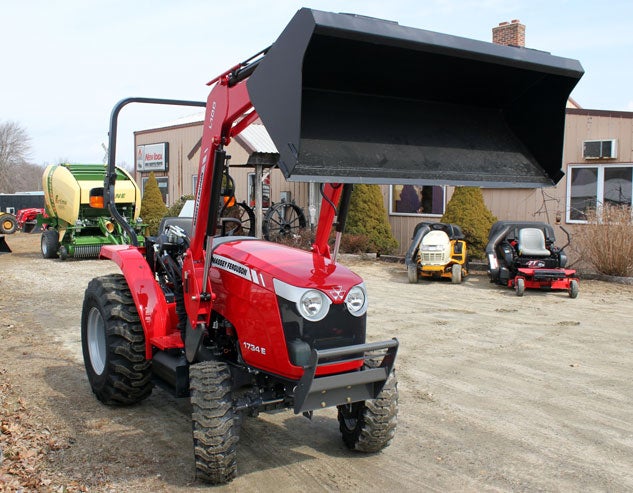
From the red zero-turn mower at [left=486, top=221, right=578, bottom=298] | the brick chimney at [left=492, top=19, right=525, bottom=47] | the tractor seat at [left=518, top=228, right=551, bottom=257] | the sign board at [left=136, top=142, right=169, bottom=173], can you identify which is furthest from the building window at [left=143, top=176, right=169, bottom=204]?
the tractor seat at [left=518, top=228, right=551, bottom=257]

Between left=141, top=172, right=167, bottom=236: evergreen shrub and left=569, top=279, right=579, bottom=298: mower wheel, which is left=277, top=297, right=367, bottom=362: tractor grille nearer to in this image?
left=569, top=279, right=579, bottom=298: mower wheel

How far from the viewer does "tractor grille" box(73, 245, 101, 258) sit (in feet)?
50.4

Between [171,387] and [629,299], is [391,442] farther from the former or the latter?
[629,299]

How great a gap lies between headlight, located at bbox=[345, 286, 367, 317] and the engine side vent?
35.9ft

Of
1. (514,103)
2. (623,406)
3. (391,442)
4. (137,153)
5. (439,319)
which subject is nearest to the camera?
(514,103)

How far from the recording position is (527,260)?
11016mm

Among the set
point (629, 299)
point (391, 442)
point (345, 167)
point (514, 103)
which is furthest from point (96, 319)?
point (629, 299)

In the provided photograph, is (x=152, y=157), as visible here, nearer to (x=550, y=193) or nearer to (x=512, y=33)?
(x=512, y=33)

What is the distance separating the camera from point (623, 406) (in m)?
5.14

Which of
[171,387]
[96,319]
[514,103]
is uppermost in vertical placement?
[514,103]

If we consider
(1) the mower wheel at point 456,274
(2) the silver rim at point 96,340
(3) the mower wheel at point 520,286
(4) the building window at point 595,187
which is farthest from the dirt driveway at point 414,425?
(4) the building window at point 595,187

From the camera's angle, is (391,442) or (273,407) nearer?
(273,407)

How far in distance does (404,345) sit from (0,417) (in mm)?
4118

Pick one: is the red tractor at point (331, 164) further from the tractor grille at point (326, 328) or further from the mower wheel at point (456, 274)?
the mower wheel at point (456, 274)
